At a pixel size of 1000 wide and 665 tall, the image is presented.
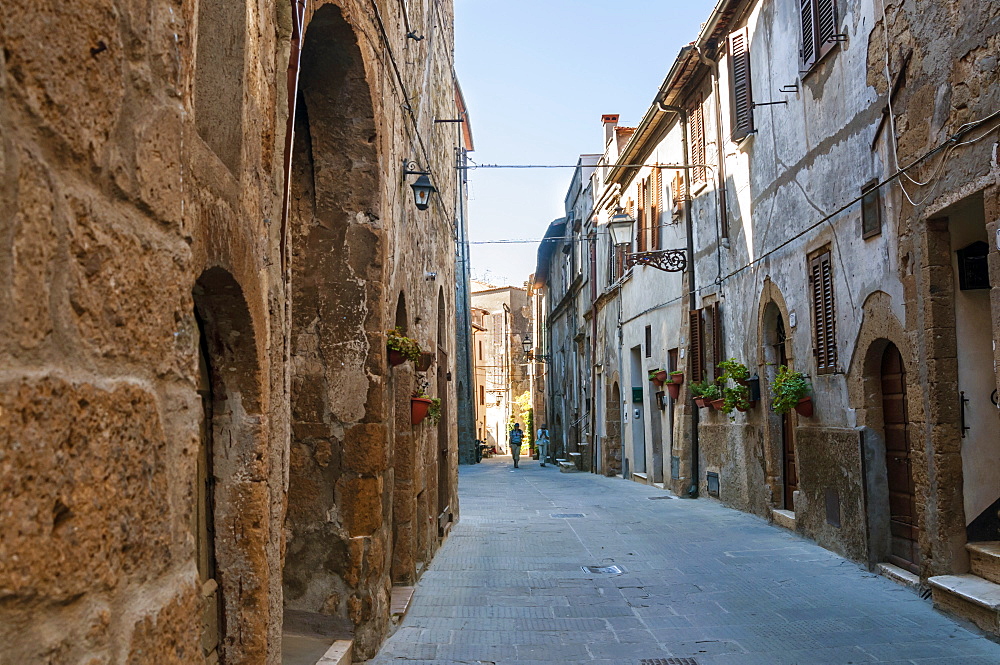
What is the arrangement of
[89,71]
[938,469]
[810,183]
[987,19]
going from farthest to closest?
[810,183] → [938,469] → [987,19] → [89,71]

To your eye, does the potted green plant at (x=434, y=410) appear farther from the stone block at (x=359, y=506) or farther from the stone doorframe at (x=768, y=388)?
the stone doorframe at (x=768, y=388)

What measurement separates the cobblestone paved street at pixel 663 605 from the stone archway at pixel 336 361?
620 mm

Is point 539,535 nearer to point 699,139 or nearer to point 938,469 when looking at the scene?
point 938,469

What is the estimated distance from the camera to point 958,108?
6047 millimetres

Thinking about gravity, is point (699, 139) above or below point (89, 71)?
above

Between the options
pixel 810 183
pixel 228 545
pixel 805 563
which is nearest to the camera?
pixel 228 545

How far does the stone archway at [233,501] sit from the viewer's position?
2.88 meters

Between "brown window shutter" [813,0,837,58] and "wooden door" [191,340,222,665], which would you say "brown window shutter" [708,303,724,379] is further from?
"wooden door" [191,340,222,665]

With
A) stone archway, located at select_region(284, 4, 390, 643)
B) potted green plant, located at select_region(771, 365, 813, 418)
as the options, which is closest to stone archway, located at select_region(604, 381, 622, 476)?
potted green plant, located at select_region(771, 365, 813, 418)

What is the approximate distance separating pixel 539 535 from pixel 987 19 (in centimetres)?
693

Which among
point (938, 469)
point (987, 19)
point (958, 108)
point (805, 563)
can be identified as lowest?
point (805, 563)

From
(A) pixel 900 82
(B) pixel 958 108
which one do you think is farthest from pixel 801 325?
(B) pixel 958 108

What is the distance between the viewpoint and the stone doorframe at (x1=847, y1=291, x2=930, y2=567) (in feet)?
25.1

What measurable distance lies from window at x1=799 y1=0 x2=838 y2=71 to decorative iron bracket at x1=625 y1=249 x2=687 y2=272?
5.09 m
